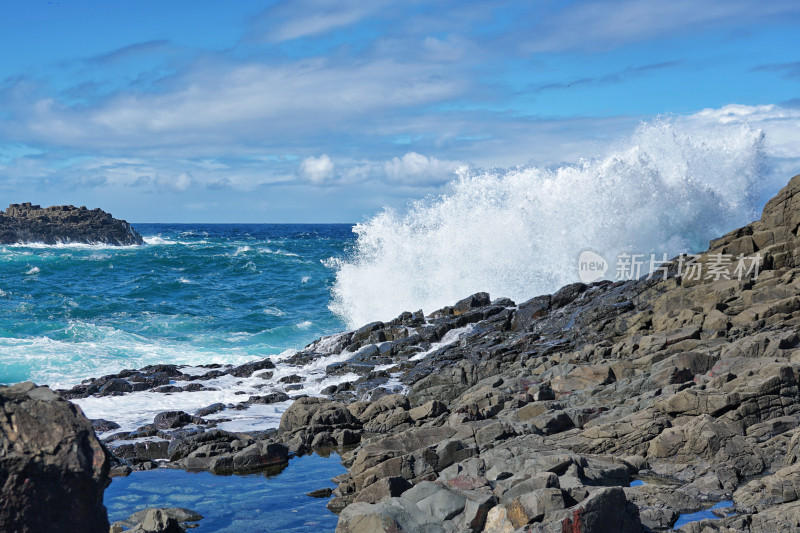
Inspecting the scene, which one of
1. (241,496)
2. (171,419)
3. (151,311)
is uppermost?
(151,311)

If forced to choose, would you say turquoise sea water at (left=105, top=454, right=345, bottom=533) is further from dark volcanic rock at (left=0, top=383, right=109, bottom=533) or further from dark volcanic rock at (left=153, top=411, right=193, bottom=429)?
dark volcanic rock at (left=0, top=383, right=109, bottom=533)

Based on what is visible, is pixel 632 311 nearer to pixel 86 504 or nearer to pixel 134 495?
pixel 134 495

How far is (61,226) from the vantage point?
6253 cm

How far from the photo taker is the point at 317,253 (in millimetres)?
49156

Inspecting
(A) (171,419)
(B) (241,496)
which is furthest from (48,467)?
(A) (171,419)

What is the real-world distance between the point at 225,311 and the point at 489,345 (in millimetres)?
14319

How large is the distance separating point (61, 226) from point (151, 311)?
41.0m

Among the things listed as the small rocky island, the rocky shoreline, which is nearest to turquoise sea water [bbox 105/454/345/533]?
the rocky shoreline

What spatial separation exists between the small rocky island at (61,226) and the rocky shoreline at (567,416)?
50.9 meters

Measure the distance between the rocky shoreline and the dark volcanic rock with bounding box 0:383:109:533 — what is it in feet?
8.27

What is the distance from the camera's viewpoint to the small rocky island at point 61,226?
61281 millimetres

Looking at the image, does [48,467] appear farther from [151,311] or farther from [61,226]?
[61,226]

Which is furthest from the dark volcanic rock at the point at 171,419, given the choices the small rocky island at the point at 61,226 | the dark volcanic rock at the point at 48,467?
the small rocky island at the point at 61,226

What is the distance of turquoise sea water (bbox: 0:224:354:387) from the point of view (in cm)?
1939
